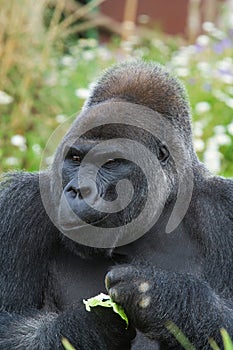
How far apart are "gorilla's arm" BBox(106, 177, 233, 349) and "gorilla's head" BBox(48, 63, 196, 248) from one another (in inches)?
8.6

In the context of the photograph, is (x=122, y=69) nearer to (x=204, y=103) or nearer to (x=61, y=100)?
(x=204, y=103)

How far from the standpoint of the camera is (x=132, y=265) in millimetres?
4027

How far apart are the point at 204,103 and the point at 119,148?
3.33 metres

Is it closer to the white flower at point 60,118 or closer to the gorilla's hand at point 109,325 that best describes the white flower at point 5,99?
the white flower at point 60,118

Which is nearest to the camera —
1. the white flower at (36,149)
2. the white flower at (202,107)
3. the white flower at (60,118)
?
the white flower at (36,149)

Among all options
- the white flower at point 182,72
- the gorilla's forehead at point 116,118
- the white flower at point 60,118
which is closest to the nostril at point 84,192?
the gorilla's forehead at point 116,118

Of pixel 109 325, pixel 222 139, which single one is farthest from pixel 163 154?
pixel 222 139

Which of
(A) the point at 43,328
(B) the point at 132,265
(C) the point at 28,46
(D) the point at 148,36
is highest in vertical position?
(D) the point at 148,36

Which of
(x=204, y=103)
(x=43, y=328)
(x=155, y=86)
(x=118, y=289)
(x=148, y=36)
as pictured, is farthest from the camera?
(x=148, y=36)

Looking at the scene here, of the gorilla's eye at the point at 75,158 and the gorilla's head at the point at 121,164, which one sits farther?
the gorilla's eye at the point at 75,158

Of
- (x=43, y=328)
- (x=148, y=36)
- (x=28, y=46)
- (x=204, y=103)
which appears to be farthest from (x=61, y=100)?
(x=43, y=328)

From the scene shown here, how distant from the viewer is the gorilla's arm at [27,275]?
161 inches

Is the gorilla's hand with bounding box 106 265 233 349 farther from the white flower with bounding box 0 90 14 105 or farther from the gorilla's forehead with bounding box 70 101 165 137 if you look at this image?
the white flower with bounding box 0 90 14 105

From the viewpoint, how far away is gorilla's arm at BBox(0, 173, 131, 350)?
4.09 meters
